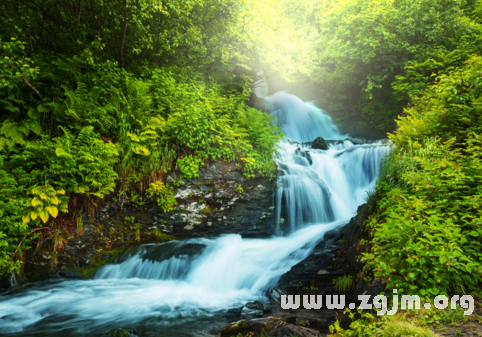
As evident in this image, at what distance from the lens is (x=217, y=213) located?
755 centimetres

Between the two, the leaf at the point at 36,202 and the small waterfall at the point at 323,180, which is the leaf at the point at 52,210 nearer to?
the leaf at the point at 36,202

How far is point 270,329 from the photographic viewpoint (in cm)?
300

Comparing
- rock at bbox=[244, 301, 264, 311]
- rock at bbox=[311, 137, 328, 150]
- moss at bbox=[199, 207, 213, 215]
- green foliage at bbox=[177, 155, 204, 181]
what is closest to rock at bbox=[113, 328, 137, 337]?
rock at bbox=[244, 301, 264, 311]

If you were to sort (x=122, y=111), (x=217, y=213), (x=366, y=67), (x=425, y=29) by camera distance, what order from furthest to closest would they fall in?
(x=366, y=67) → (x=425, y=29) → (x=217, y=213) → (x=122, y=111)

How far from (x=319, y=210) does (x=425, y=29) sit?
11056mm

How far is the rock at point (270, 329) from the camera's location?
290 centimetres

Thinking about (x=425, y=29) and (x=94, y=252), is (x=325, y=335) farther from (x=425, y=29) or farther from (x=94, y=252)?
(x=425, y=29)

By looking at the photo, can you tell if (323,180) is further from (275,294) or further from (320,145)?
(275,294)

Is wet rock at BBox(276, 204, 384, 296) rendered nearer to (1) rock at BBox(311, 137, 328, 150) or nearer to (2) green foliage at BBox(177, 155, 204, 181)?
(2) green foliage at BBox(177, 155, 204, 181)

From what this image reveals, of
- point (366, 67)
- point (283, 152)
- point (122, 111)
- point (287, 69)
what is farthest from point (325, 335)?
point (366, 67)

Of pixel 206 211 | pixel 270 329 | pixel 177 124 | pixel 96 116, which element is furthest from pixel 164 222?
pixel 270 329

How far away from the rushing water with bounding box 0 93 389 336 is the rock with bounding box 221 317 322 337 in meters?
0.75

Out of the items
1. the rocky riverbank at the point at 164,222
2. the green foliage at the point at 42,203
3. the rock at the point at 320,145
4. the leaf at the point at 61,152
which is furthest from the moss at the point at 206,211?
the rock at the point at 320,145

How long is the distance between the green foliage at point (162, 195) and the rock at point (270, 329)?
4.22 metres
